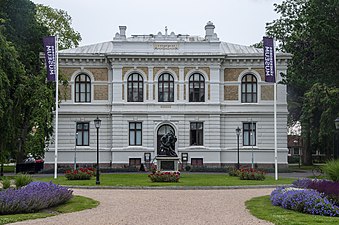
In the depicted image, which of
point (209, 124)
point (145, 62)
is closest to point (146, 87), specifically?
point (145, 62)

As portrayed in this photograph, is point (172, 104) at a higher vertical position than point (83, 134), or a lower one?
higher

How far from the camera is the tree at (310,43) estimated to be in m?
37.0

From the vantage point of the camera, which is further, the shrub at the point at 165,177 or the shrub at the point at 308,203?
the shrub at the point at 165,177

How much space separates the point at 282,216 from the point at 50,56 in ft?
69.7

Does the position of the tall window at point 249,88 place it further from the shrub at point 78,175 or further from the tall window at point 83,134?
the shrub at point 78,175

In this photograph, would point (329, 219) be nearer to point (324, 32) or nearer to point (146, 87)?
point (324, 32)

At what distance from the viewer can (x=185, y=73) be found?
46406 millimetres

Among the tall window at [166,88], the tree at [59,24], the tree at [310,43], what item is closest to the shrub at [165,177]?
the tree at [310,43]

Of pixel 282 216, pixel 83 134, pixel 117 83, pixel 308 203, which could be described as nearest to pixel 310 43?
pixel 117 83

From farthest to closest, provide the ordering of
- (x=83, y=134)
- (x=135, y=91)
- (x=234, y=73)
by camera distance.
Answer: (x=234, y=73), (x=83, y=134), (x=135, y=91)

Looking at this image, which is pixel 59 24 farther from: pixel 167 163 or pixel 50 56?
pixel 167 163

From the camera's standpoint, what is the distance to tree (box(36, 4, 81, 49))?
58.5 meters

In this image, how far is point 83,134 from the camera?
153 feet

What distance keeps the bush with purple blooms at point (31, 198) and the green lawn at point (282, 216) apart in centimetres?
636
